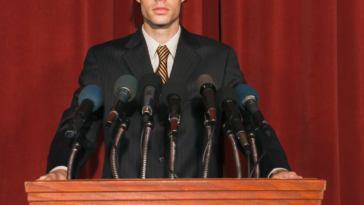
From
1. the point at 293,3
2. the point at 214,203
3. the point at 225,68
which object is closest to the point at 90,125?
the point at 225,68

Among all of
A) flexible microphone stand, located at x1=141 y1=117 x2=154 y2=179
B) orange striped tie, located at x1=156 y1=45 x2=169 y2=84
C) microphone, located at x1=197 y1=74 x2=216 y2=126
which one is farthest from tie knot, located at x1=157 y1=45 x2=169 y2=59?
flexible microphone stand, located at x1=141 y1=117 x2=154 y2=179

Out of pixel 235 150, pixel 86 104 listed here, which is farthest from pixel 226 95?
pixel 86 104

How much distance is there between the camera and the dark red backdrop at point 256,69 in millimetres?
1781

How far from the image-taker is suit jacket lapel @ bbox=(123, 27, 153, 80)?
4.88ft

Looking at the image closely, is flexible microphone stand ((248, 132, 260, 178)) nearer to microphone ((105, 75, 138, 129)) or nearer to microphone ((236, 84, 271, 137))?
microphone ((236, 84, 271, 137))

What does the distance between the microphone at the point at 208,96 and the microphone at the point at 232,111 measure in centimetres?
3

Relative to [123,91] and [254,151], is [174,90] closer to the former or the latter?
[123,91]

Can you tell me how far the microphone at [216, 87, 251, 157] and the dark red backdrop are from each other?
2.92ft

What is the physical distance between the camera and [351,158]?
6.09 feet

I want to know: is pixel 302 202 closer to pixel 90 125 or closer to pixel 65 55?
pixel 90 125

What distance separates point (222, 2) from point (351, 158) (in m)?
1.02

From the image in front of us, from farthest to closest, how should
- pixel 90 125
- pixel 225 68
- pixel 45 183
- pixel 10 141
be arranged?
pixel 10 141, pixel 225 68, pixel 90 125, pixel 45 183

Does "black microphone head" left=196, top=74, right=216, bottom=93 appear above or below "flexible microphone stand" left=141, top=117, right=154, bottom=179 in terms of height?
above

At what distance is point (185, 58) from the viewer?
1525 millimetres
